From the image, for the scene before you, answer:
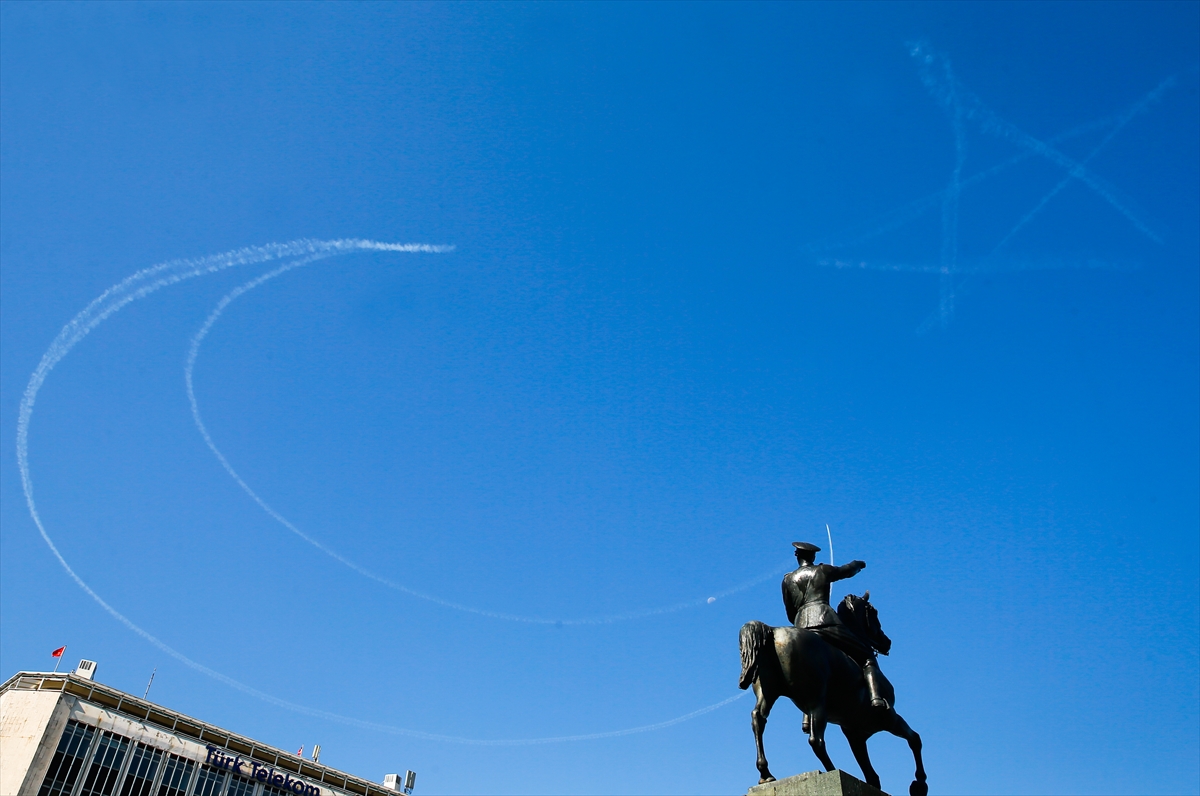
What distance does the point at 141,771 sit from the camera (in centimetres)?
6600

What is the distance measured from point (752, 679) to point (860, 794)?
99.2 inches

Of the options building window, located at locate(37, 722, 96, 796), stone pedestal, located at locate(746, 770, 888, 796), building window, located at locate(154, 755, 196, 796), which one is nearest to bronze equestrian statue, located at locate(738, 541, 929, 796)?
stone pedestal, located at locate(746, 770, 888, 796)

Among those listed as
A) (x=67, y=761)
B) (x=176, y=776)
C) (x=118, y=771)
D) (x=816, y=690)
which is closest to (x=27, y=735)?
(x=67, y=761)

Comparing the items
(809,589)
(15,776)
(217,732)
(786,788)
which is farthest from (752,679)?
(217,732)

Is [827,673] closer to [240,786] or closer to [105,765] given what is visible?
[105,765]

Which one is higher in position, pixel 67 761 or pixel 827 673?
pixel 67 761

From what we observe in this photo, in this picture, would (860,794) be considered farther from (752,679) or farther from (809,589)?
(809,589)

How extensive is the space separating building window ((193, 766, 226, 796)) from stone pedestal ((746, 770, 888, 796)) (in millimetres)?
70700

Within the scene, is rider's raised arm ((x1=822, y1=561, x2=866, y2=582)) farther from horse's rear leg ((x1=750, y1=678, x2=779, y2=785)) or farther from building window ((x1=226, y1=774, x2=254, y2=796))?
building window ((x1=226, y1=774, x2=254, y2=796))

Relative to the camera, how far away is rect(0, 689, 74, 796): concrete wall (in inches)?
2360

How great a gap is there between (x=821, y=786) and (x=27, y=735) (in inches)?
2706

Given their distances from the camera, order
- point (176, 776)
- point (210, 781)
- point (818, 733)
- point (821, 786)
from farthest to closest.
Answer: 1. point (210, 781)
2. point (176, 776)
3. point (818, 733)
4. point (821, 786)

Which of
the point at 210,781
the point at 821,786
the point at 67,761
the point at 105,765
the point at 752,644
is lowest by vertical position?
the point at 821,786

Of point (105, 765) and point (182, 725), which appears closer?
point (105, 765)
